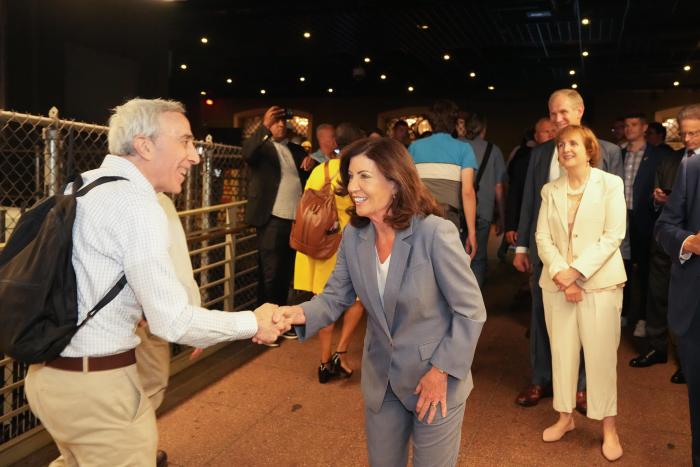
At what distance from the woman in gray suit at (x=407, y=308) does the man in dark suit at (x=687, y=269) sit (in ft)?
3.82

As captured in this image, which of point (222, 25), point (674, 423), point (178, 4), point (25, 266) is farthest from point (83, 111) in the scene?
point (674, 423)

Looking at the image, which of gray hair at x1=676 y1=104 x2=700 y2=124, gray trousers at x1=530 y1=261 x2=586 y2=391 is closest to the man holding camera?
gray trousers at x1=530 y1=261 x2=586 y2=391

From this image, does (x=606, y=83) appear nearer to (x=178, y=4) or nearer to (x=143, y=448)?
(x=178, y=4)

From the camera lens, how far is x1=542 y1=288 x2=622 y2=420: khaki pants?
3.15 meters

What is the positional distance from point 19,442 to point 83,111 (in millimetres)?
4499

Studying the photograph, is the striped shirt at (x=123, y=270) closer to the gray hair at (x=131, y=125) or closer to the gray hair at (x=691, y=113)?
the gray hair at (x=131, y=125)

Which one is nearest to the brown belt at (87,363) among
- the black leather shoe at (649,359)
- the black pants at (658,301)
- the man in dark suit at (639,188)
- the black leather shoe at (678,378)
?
the black leather shoe at (678,378)

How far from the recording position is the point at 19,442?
3.01 m

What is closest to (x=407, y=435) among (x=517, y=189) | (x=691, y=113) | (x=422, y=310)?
(x=422, y=310)

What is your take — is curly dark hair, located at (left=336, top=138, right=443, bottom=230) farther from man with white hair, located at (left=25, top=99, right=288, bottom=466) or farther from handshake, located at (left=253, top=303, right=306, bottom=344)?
man with white hair, located at (left=25, top=99, right=288, bottom=466)

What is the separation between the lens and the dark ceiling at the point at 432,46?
8.98m

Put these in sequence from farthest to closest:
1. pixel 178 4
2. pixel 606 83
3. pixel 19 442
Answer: pixel 606 83 < pixel 178 4 < pixel 19 442

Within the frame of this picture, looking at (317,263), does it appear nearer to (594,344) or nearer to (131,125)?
(594,344)

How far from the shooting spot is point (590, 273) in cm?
306
